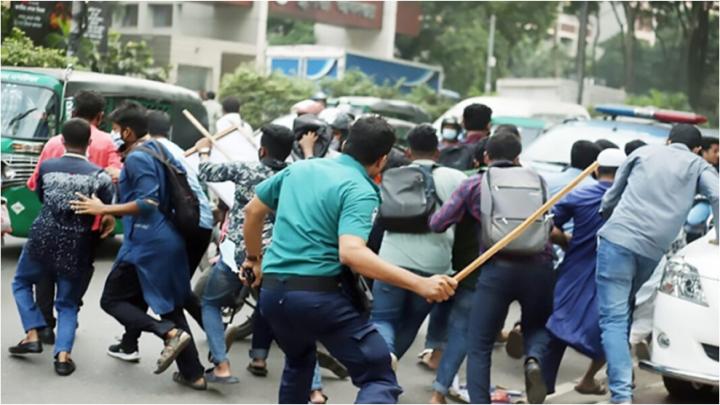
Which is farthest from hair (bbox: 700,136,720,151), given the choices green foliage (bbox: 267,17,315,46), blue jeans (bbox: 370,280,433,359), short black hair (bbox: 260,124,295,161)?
green foliage (bbox: 267,17,315,46)

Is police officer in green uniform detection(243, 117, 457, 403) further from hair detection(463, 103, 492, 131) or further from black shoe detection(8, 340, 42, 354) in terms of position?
hair detection(463, 103, 492, 131)

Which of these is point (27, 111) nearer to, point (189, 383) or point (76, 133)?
point (76, 133)

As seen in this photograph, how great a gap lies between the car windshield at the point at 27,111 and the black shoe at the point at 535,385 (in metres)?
6.39

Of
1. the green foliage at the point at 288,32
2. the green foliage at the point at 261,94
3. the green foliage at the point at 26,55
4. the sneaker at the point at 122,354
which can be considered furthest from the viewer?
the green foliage at the point at 288,32

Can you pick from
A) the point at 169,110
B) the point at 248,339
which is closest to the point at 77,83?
the point at 169,110

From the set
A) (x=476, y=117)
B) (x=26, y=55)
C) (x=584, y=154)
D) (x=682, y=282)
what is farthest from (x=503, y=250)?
(x=26, y=55)

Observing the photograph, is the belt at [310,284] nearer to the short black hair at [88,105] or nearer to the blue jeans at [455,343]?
the blue jeans at [455,343]

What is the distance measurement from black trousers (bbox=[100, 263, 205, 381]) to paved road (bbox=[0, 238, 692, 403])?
16 centimetres

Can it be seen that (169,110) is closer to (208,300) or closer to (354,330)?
(208,300)

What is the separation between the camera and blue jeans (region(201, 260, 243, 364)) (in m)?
8.03

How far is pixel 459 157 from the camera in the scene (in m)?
10.4

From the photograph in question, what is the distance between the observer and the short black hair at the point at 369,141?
225 inches

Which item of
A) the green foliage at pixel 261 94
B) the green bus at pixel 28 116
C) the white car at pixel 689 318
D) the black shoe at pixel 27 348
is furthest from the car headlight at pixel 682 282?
the green foliage at pixel 261 94

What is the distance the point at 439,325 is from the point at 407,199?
1426 mm
